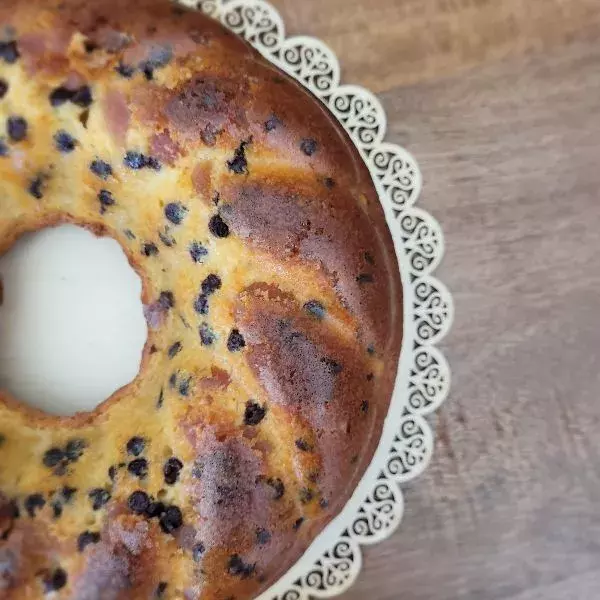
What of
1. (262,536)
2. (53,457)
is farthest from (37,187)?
(262,536)

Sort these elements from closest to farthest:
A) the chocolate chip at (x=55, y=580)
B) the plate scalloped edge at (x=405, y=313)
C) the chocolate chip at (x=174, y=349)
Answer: the chocolate chip at (x=55, y=580)
the chocolate chip at (x=174, y=349)
the plate scalloped edge at (x=405, y=313)

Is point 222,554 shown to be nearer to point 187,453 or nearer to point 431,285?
point 187,453

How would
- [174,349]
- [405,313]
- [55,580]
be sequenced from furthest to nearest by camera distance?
[405,313] → [174,349] → [55,580]

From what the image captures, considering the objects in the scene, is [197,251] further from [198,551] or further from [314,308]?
[198,551]

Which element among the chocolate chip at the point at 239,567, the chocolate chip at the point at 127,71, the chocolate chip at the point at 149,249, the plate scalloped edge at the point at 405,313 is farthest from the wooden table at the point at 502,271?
the chocolate chip at the point at 149,249

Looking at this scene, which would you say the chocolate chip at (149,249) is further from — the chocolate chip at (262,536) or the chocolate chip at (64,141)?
the chocolate chip at (262,536)
